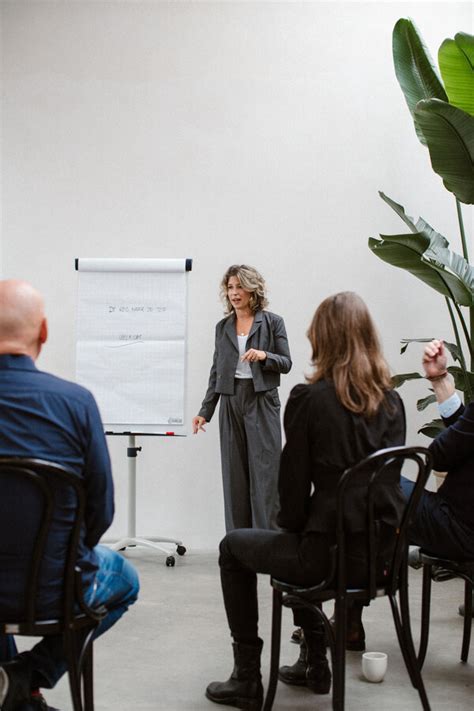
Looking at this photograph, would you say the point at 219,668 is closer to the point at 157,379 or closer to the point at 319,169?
the point at 157,379

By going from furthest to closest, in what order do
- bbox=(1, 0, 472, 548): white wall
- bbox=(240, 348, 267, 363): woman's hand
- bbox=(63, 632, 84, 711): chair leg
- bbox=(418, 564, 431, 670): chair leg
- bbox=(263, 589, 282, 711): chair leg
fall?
1. bbox=(1, 0, 472, 548): white wall
2. bbox=(240, 348, 267, 363): woman's hand
3. bbox=(418, 564, 431, 670): chair leg
4. bbox=(263, 589, 282, 711): chair leg
5. bbox=(63, 632, 84, 711): chair leg

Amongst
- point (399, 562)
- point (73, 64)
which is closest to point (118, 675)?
point (399, 562)

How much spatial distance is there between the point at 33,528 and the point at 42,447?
0.60 ft

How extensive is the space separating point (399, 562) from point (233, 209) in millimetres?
3137

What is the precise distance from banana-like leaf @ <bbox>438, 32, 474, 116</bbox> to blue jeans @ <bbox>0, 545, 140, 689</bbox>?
280 cm

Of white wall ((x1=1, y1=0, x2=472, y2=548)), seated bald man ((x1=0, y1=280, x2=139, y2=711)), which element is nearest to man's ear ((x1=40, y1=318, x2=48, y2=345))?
seated bald man ((x1=0, y1=280, x2=139, y2=711))

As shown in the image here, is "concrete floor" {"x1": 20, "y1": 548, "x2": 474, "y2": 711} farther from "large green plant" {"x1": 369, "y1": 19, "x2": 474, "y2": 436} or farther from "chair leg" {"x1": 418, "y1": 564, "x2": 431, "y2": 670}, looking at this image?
"large green plant" {"x1": 369, "y1": 19, "x2": 474, "y2": 436}

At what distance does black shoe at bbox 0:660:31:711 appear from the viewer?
6.38 feet

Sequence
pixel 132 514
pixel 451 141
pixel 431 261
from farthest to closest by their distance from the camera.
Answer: pixel 132 514 → pixel 431 261 → pixel 451 141

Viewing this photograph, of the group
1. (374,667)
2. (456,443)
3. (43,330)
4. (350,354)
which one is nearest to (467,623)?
(374,667)

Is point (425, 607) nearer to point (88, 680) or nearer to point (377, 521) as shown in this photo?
point (377, 521)

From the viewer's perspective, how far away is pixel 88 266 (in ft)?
14.8

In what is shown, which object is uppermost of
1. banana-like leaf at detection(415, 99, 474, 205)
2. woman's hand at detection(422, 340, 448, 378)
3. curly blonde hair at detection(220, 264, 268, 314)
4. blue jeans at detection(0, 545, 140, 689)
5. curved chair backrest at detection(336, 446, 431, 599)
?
banana-like leaf at detection(415, 99, 474, 205)

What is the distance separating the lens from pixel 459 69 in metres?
3.79
